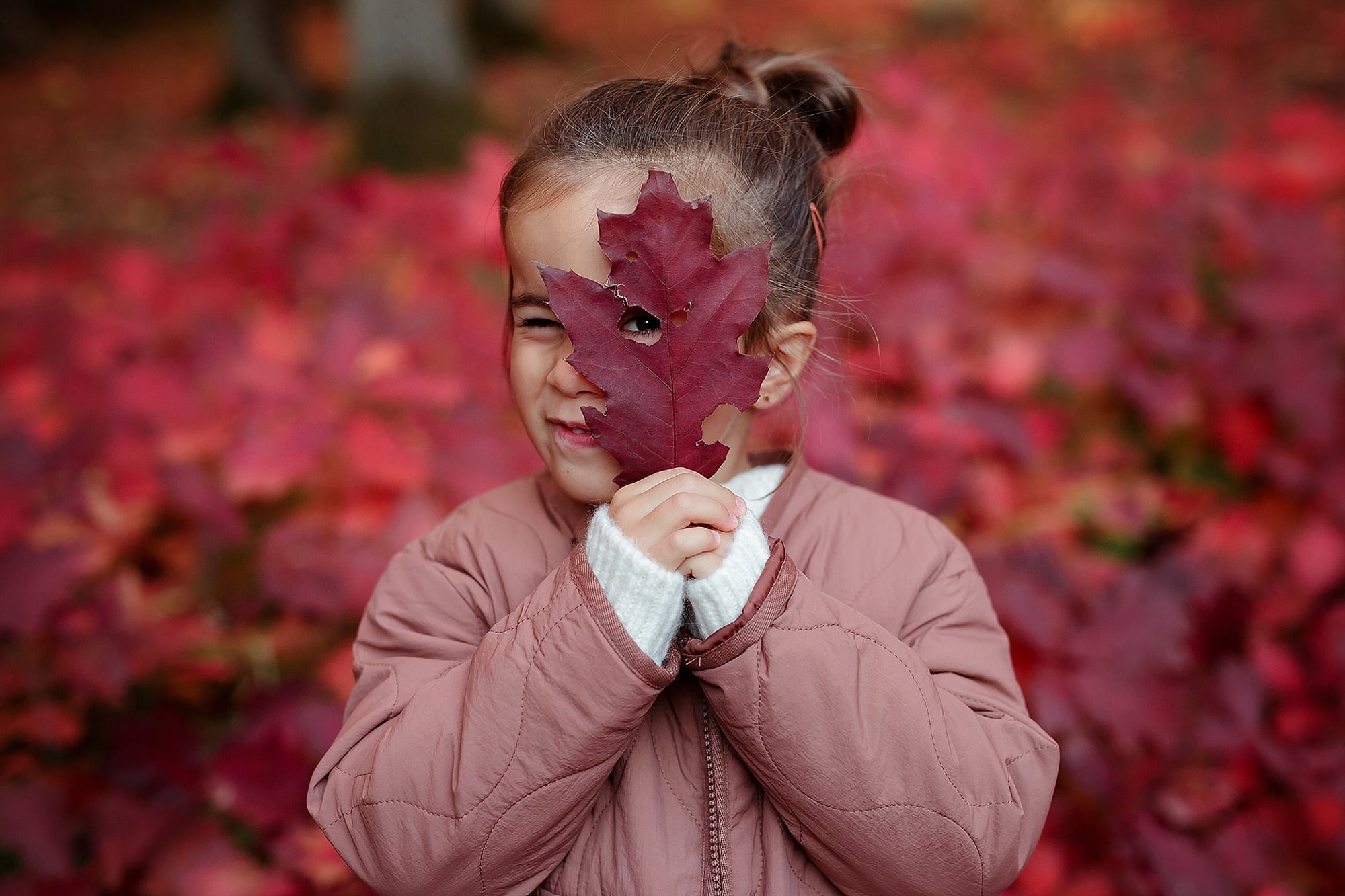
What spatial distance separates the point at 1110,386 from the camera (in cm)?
329

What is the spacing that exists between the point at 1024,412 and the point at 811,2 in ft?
33.2

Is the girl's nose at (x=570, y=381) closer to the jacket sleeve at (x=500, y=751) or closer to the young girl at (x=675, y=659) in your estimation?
the young girl at (x=675, y=659)

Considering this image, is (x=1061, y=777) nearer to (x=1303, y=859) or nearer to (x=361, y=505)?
(x=1303, y=859)

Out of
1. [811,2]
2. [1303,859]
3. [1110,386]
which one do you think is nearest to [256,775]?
[1303,859]

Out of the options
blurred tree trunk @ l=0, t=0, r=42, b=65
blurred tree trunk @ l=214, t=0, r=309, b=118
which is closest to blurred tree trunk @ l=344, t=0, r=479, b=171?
blurred tree trunk @ l=214, t=0, r=309, b=118

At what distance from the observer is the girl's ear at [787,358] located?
137 cm

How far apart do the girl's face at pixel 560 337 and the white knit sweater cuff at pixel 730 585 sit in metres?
0.18

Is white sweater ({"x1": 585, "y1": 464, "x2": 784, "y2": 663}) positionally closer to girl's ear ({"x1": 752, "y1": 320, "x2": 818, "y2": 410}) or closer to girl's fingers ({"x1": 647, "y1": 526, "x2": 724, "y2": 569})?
girl's fingers ({"x1": 647, "y1": 526, "x2": 724, "y2": 569})

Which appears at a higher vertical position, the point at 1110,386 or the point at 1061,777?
the point at 1110,386

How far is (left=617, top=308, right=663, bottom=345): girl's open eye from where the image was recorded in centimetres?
120

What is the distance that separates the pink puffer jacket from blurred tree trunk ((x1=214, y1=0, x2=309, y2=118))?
835 cm

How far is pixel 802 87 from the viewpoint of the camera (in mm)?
1602

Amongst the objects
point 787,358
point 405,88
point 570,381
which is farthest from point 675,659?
point 405,88

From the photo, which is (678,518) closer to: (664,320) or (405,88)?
(664,320)
